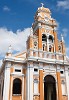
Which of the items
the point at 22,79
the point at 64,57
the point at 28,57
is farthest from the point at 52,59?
the point at 22,79

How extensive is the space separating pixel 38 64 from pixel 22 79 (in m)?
3.24

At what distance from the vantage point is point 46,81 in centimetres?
2712

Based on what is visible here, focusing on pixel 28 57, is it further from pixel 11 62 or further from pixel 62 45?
pixel 62 45

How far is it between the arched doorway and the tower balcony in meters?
2.65

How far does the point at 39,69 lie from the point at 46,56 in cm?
263

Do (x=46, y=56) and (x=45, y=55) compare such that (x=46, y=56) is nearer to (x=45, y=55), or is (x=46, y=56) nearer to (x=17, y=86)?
(x=45, y=55)

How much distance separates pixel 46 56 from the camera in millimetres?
26797

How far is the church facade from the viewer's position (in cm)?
2386

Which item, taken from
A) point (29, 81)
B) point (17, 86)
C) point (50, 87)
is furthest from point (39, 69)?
point (50, 87)

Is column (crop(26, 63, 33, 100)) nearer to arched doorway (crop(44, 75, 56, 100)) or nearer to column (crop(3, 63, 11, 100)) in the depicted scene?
column (crop(3, 63, 11, 100))

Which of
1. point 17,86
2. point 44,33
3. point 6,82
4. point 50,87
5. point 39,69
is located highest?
point 44,33

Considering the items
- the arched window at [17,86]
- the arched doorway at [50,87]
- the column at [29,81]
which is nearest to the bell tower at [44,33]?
the column at [29,81]

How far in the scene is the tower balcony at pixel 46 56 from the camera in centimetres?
2565

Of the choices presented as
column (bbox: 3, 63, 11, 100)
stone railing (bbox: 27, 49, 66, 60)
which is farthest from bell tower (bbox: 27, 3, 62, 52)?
column (bbox: 3, 63, 11, 100)
